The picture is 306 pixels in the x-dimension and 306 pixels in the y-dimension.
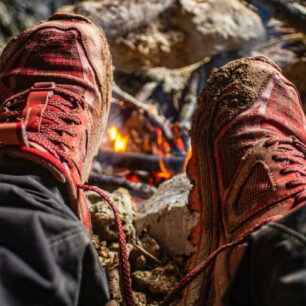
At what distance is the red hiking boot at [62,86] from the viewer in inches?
40.4

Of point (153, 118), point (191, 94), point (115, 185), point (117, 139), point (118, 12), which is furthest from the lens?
point (191, 94)

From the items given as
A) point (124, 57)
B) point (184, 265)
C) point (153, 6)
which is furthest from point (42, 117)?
point (153, 6)

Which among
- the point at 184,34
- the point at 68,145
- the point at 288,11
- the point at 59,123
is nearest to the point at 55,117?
the point at 59,123

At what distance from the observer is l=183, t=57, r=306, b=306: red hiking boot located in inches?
35.0

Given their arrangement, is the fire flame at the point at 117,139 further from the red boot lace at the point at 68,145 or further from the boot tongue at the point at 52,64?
the red boot lace at the point at 68,145

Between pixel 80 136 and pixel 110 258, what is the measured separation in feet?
1.93

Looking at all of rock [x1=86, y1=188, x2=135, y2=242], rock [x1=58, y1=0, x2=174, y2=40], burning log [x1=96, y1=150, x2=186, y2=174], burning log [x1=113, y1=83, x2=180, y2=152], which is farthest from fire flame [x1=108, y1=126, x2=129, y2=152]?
rock [x1=86, y1=188, x2=135, y2=242]

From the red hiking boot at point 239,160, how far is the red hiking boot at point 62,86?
1.79ft

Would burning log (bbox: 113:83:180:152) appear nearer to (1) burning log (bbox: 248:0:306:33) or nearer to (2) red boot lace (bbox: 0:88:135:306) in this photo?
(2) red boot lace (bbox: 0:88:135:306)

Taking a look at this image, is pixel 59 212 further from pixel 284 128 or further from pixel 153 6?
pixel 153 6

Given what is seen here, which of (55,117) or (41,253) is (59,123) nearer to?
(55,117)

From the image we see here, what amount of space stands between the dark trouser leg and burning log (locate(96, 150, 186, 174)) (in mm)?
2173

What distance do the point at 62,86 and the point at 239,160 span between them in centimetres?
98

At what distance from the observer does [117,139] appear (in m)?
4.00
